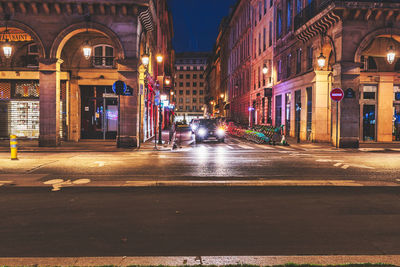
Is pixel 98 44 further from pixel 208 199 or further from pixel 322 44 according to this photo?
pixel 208 199

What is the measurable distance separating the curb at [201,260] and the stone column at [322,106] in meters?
22.2

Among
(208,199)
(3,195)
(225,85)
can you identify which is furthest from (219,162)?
(225,85)

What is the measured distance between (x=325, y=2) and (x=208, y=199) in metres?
19.9

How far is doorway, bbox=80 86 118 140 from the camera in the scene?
25.4 m

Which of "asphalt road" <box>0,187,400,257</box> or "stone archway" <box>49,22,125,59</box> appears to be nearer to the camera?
"asphalt road" <box>0,187,400,257</box>

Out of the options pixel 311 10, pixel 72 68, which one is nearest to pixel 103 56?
pixel 72 68

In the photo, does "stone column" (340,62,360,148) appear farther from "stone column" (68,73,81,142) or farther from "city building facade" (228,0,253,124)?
"city building facade" (228,0,253,124)

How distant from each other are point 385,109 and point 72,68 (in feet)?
73.2

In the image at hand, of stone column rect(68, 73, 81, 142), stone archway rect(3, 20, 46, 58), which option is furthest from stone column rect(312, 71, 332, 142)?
stone archway rect(3, 20, 46, 58)

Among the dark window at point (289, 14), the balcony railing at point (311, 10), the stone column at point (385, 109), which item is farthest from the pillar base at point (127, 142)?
the dark window at point (289, 14)

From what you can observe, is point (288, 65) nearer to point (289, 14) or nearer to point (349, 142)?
point (289, 14)

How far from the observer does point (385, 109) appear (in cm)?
2555

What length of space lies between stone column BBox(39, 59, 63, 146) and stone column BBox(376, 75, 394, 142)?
21784 millimetres

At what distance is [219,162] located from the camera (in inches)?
570
